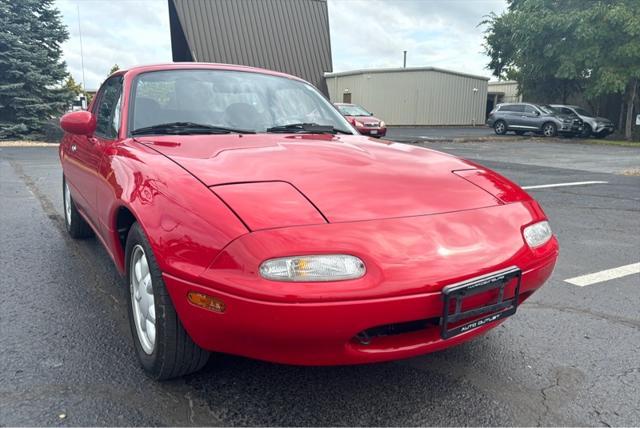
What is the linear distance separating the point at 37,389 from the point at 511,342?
2238mm

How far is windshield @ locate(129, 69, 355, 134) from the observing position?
9.57 ft

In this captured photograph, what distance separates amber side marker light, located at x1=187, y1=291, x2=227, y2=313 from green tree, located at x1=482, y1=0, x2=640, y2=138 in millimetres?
21805

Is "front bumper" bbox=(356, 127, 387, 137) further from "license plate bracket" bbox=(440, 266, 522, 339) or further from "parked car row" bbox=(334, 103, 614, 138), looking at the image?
"license plate bracket" bbox=(440, 266, 522, 339)

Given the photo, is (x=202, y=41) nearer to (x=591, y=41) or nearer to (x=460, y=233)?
(x=591, y=41)

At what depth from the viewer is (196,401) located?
202 centimetres

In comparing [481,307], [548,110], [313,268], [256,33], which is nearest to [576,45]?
[548,110]

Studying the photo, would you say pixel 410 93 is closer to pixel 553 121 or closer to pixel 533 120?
pixel 533 120

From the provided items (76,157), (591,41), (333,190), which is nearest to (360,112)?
(591,41)

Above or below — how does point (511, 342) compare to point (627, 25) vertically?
below

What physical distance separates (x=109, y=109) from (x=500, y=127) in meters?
22.5

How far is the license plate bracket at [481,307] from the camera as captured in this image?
1763 mm

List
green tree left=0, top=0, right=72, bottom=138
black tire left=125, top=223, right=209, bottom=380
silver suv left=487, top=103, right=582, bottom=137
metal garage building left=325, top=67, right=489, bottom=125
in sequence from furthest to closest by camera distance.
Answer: metal garage building left=325, top=67, right=489, bottom=125 → silver suv left=487, top=103, right=582, bottom=137 → green tree left=0, top=0, right=72, bottom=138 → black tire left=125, top=223, right=209, bottom=380

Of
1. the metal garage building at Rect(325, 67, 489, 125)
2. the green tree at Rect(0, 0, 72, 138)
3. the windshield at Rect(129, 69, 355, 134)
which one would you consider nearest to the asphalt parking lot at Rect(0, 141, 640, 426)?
the windshield at Rect(129, 69, 355, 134)

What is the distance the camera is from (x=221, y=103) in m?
3.04
